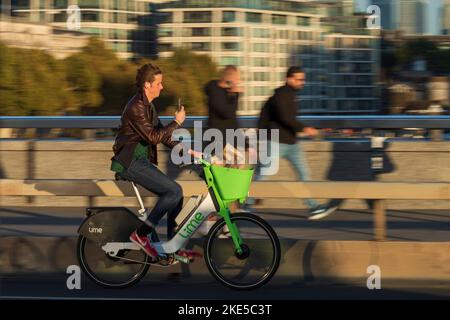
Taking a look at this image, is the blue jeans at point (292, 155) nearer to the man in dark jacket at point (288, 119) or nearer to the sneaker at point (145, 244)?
the man in dark jacket at point (288, 119)

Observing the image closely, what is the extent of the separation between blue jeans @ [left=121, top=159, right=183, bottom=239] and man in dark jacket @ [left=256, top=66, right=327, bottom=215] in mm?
2854

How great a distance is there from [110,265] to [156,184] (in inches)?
29.6

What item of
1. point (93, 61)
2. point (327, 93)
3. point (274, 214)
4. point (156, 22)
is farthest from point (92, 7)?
point (274, 214)

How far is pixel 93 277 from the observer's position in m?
7.51

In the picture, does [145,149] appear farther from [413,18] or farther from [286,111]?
[413,18]

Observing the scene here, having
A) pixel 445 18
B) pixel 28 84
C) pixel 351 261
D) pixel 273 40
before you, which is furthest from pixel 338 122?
pixel 273 40

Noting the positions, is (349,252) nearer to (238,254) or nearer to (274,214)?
(238,254)

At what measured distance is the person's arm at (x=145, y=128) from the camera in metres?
7.14

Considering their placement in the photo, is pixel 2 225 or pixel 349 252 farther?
pixel 2 225

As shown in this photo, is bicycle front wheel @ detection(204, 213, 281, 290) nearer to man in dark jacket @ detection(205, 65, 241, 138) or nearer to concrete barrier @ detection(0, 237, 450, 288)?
concrete barrier @ detection(0, 237, 450, 288)

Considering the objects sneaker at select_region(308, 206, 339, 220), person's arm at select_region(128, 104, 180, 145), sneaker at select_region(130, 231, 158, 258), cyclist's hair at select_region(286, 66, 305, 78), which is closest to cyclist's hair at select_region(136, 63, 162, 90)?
person's arm at select_region(128, 104, 180, 145)

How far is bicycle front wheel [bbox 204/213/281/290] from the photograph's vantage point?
7301mm
